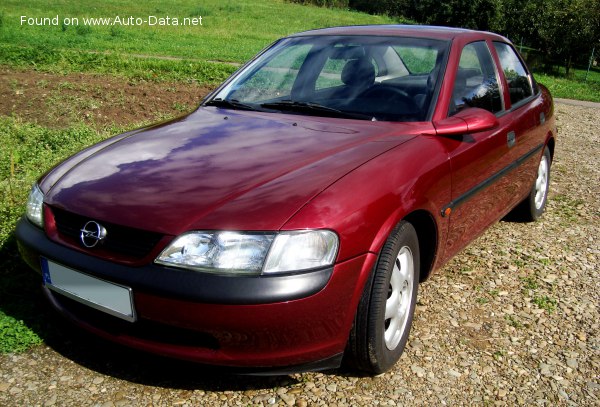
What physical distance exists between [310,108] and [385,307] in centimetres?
135

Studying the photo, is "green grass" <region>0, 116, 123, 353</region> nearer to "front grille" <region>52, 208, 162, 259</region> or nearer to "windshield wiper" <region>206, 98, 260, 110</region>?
"front grille" <region>52, 208, 162, 259</region>

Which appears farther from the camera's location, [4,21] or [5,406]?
[4,21]

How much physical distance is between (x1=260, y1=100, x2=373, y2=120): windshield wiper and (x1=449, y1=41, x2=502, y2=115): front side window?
566mm

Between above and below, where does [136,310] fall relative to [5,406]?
above

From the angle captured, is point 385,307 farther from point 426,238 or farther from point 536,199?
point 536,199

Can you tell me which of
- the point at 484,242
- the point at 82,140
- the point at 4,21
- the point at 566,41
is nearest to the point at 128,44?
the point at 4,21

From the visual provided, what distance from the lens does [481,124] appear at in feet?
10.9

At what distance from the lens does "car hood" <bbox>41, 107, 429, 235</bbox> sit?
244 centimetres

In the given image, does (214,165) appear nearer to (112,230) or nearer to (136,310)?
(112,230)

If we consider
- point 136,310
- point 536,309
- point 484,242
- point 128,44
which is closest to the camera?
point 136,310

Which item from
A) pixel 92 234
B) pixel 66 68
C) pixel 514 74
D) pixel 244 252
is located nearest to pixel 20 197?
pixel 92 234

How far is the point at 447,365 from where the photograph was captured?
302cm

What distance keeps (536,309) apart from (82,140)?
477 centimetres

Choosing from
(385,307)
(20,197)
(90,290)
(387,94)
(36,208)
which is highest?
(387,94)
